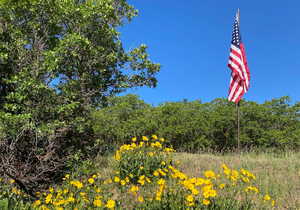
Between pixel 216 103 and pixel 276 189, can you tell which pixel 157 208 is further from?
pixel 216 103

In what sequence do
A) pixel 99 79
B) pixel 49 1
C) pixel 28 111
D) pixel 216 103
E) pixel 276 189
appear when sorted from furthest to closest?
pixel 216 103 < pixel 99 79 < pixel 49 1 < pixel 28 111 < pixel 276 189

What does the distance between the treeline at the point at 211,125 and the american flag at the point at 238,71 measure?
1.19 meters

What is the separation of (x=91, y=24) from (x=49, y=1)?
124 cm

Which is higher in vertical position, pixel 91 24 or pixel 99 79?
pixel 91 24

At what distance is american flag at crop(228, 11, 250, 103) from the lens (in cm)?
1020

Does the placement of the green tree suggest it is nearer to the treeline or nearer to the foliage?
the foliage

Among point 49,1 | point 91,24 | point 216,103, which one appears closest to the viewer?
point 49,1

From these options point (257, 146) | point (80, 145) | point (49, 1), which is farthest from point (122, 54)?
point (257, 146)

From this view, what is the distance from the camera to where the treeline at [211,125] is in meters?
10.8

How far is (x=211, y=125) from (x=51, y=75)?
674 cm

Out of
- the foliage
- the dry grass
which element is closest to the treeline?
the dry grass

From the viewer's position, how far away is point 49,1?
22.9 ft

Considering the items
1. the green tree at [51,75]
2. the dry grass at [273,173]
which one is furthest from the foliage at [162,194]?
the green tree at [51,75]

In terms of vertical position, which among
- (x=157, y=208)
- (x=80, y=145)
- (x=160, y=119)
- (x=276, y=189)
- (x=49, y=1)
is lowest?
(x=157, y=208)
